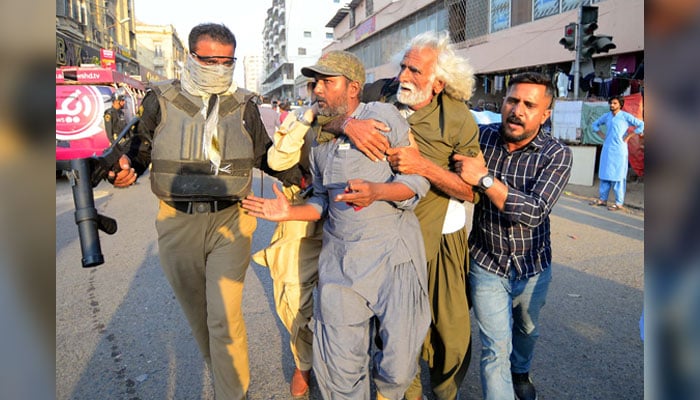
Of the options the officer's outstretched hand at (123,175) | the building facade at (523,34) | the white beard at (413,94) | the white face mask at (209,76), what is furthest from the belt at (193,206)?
the building facade at (523,34)

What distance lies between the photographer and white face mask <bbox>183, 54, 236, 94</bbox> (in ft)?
8.02

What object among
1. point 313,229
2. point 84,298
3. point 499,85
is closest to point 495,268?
point 313,229

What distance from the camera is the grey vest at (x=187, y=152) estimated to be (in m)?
2.47

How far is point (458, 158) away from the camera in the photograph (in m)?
2.32

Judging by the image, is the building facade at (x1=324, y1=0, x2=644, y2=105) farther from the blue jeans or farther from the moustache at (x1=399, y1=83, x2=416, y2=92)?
the blue jeans

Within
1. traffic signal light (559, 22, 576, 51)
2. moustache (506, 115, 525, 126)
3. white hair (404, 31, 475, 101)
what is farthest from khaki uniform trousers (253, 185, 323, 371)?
traffic signal light (559, 22, 576, 51)

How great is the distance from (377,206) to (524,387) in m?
1.45

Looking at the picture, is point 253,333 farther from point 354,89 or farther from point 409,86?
point 409,86

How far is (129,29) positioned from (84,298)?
176ft

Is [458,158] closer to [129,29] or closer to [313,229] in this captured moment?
[313,229]

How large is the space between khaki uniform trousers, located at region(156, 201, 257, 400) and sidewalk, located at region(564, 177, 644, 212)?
309 inches

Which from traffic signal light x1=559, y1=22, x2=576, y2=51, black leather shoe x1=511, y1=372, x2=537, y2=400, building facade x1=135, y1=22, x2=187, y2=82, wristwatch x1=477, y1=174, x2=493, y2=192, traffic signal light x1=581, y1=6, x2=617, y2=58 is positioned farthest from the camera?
building facade x1=135, y1=22, x2=187, y2=82

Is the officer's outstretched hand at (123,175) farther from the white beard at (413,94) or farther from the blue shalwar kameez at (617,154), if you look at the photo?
the blue shalwar kameez at (617,154)
